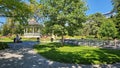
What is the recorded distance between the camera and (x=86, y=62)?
1266 centimetres

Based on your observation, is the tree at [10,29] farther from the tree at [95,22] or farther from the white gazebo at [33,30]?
the tree at [95,22]

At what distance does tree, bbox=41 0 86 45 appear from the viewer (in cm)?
2439

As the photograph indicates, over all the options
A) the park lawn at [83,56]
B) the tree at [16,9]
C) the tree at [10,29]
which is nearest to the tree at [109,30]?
the tree at [10,29]

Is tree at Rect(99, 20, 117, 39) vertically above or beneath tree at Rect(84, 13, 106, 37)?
beneath

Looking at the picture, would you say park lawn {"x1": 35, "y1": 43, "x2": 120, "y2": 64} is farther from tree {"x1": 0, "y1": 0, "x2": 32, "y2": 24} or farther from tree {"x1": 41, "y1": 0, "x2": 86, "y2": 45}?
tree {"x1": 41, "y1": 0, "x2": 86, "y2": 45}

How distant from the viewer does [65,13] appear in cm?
2495

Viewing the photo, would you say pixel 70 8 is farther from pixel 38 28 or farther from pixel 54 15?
pixel 38 28

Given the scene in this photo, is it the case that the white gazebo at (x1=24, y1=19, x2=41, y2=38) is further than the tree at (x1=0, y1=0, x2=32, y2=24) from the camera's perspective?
Yes

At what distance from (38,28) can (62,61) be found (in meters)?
38.1

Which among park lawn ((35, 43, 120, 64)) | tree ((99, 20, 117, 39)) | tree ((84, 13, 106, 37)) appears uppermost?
tree ((84, 13, 106, 37))

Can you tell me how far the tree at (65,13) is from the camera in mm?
24391

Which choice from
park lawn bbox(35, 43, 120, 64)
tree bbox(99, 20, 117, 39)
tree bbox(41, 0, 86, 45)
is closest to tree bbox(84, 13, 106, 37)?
tree bbox(99, 20, 117, 39)

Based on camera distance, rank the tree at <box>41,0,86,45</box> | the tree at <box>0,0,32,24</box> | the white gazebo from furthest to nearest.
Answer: the white gazebo → the tree at <box>41,0,86,45</box> → the tree at <box>0,0,32,24</box>

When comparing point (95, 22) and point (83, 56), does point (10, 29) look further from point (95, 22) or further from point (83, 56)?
point (83, 56)
